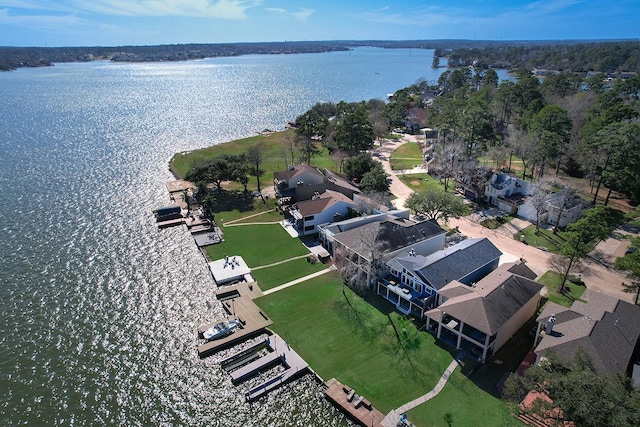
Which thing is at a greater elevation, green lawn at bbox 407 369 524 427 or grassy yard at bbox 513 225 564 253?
green lawn at bbox 407 369 524 427

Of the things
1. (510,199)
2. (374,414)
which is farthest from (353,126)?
(374,414)

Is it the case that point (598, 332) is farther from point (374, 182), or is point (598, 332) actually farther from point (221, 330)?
point (374, 182)

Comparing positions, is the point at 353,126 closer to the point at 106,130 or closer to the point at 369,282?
the point at 369,282

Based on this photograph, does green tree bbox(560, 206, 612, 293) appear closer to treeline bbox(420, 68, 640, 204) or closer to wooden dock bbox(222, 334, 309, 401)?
treeline bbox(420, 68, 640, 204)

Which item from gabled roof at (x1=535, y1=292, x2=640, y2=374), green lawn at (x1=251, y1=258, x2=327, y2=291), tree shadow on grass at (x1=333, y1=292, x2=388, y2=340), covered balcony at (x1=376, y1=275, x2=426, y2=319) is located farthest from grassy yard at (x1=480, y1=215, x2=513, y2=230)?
tree shadow on grass at (x1=333, y1=292, x2=388, y2=340)

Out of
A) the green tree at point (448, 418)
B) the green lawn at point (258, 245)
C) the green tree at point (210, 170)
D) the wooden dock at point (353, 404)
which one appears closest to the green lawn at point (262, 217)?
the green lawn at point (258, 245)

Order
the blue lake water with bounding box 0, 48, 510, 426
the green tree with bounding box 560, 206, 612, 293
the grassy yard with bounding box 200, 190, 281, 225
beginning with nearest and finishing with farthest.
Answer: the blue lake water with bounding box 0, 48, 510, 426, the green tree with bounding box 560, 206, 612, 293, the grassy yard with bounding box 200, 190, 281, 225
